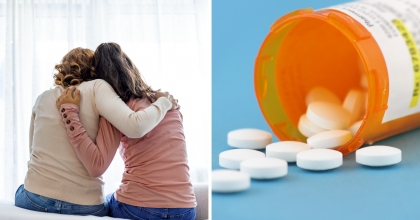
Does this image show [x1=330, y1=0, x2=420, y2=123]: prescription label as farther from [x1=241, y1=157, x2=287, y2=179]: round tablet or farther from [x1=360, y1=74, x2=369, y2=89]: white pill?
[x1=241, y1=157, x2=287, y2=179]: round tablet

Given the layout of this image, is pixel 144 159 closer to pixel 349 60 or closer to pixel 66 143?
pixel 66 143

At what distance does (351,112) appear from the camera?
1.21 metres

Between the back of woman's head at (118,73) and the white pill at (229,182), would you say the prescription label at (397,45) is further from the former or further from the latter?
the back of woman's head at (118,73)

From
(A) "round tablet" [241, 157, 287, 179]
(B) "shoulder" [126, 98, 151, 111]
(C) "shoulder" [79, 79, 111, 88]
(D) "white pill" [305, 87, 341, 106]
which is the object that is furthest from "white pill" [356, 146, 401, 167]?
(C) "shoulder" [79, 79, 111, 88]

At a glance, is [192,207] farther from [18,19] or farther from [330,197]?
[18,19]

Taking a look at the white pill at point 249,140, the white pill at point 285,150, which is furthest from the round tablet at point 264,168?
the white pill at point 249,140

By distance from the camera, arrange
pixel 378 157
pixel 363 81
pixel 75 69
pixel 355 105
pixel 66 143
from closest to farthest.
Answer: pixel 378 157 → pixel 66 143 → pixel 75 69 → pixel 355 105 → pixel 363 81

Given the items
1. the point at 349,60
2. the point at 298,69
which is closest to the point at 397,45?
the point at 298,69

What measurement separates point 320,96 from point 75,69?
88 centimetres

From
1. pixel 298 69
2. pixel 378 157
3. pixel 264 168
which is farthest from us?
pixel 298 69

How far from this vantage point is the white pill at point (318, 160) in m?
0.84

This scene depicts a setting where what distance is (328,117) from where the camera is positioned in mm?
1089

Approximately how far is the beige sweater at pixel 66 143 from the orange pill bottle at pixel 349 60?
43 cm

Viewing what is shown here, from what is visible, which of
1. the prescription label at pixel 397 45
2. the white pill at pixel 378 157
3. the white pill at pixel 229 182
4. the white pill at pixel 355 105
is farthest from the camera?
the white pill at pixel 355 105
